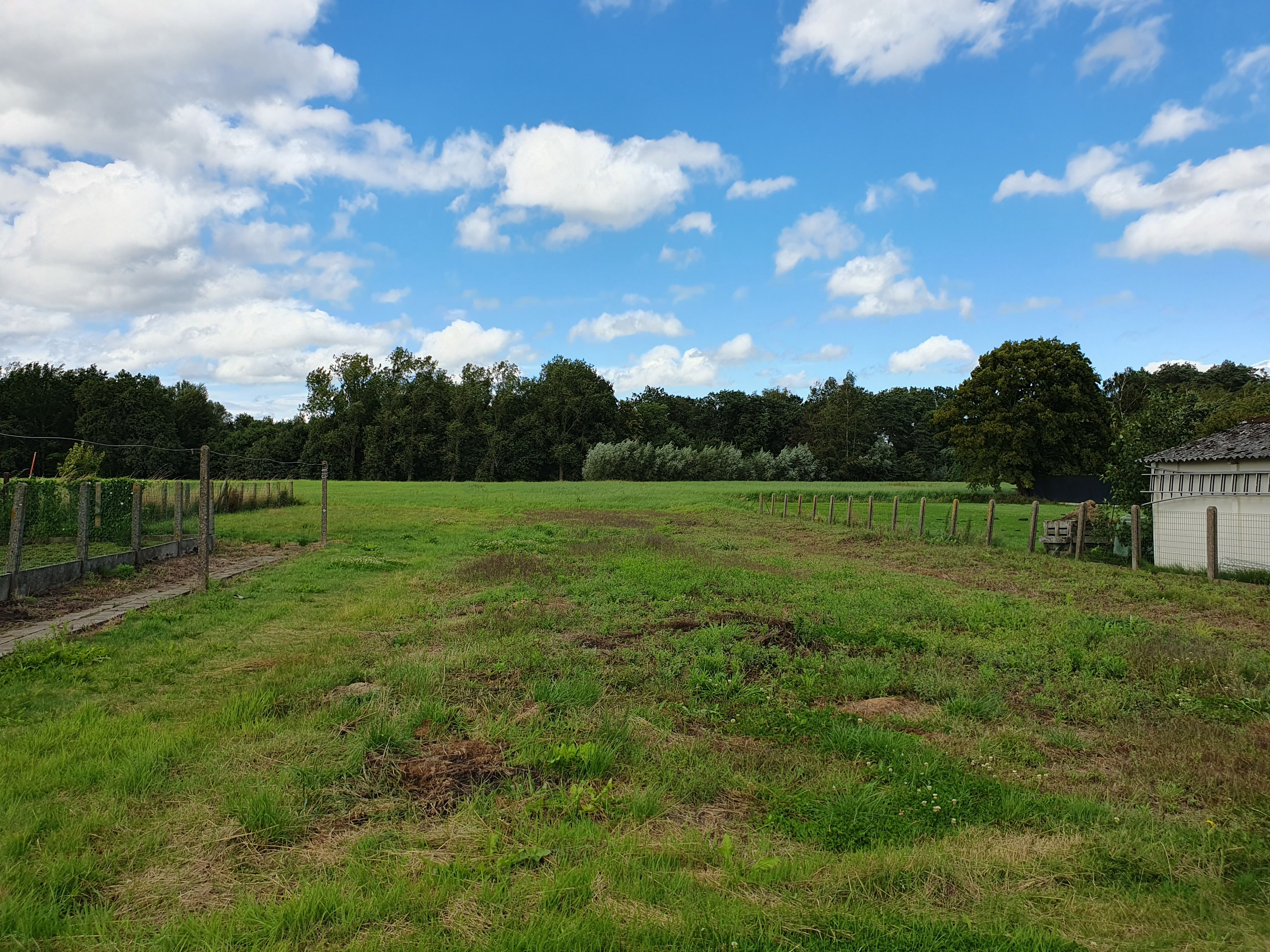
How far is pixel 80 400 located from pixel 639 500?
52.0 m

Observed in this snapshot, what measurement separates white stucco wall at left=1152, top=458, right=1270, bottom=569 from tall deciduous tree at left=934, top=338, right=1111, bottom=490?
27.6 meters

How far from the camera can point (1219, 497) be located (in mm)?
16688

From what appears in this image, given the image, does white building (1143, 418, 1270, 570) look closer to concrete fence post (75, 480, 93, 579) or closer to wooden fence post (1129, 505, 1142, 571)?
wooden fence post (1129, 505, 1142, 571)

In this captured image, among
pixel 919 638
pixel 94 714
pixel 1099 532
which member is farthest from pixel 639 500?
pixel 94 714

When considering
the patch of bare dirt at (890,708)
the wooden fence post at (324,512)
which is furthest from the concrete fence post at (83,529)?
the patch of bare dirt at (890,708)

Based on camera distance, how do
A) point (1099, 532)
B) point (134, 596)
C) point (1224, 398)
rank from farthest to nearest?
point (1224, 398) → point (1099, 532) → point (134, 596)

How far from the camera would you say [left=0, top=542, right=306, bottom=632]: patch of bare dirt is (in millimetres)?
9680

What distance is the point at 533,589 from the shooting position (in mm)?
11867

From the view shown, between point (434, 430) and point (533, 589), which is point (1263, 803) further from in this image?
point (434, 430)

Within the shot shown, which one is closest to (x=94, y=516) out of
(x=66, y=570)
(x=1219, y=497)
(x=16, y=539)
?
(x=66, y=570)

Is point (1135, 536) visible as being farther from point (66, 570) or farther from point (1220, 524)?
point (66, 570)

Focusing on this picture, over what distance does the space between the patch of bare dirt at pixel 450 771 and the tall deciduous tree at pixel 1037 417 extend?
4570 cm

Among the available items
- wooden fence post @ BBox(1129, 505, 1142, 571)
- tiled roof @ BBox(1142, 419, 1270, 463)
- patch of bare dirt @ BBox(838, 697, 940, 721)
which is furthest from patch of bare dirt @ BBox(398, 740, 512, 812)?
tiled roof @ BBox(1142, 419, 1270, 463)

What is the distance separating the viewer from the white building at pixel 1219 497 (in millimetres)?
15664
